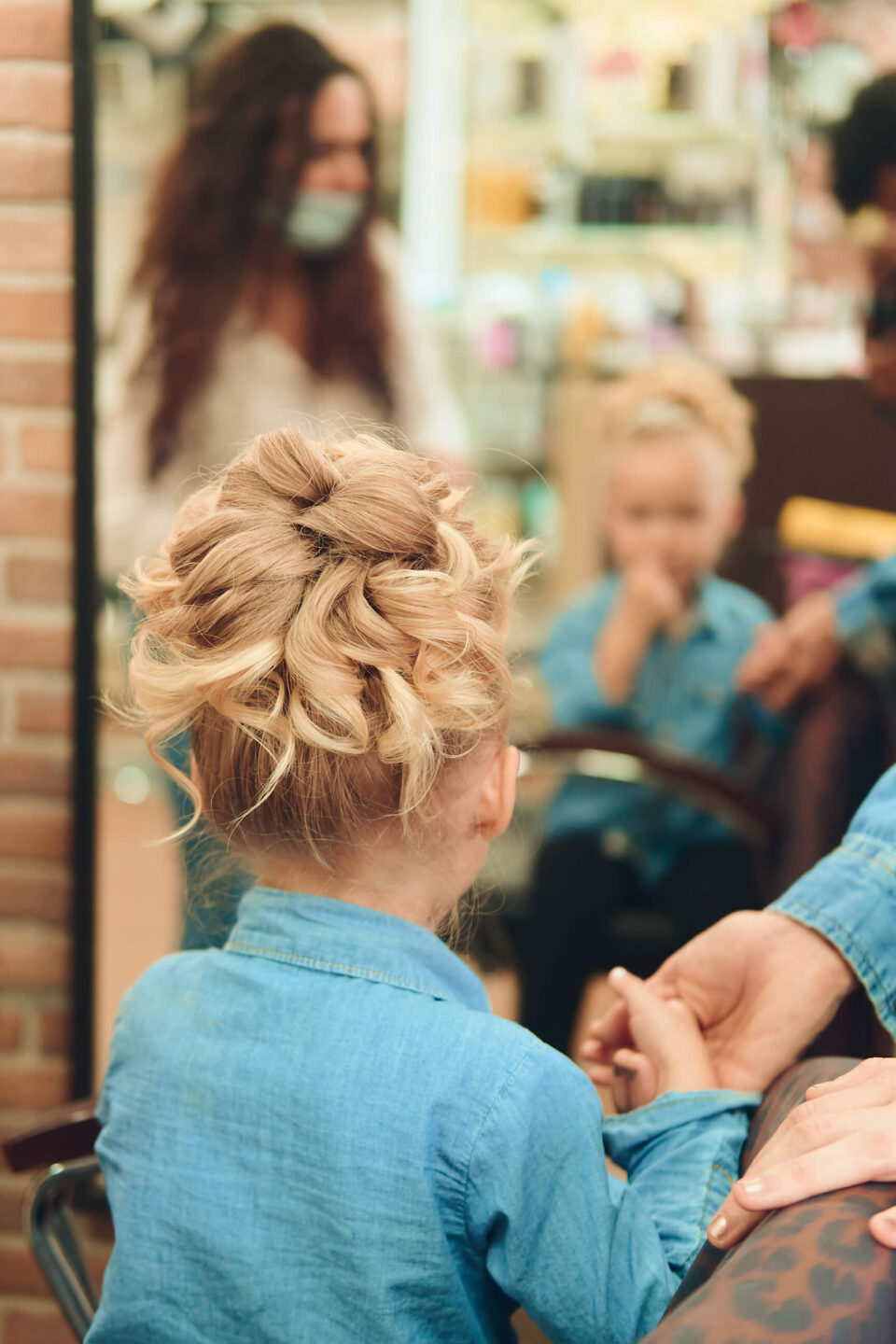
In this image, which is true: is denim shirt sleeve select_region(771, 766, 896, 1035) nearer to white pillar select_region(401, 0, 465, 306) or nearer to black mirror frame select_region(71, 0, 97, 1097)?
black mirror frame select_region(71, 0, 97, 1097)

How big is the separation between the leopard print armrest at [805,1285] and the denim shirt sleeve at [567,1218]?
0.61ft

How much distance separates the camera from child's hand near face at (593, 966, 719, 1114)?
0.91 meters

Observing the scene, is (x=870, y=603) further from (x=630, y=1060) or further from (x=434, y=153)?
(x=630, y=1060)

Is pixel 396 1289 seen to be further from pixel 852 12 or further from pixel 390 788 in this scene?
pixel 852 12

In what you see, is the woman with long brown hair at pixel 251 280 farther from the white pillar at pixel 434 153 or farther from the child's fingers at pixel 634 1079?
the child's fingers at pixel 634 1079

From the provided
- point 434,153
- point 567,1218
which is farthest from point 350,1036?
point 434,153

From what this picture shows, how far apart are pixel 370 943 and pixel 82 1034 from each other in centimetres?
115

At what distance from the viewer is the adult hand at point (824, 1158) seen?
62 centimetres

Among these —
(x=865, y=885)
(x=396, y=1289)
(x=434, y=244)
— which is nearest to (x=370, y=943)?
(x=396, y=1289)

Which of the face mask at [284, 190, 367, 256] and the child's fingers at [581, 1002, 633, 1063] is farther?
the face mask at [284, 190, 367, 256]

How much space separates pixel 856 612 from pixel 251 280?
117 centimetres

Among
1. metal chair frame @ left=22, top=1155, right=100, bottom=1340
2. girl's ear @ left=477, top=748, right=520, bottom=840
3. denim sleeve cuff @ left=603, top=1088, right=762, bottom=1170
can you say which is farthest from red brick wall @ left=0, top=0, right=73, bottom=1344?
denim sleeve cuff @ left=603, top=1088, right=762, bottom=1170

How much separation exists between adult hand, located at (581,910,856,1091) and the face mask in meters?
1.49

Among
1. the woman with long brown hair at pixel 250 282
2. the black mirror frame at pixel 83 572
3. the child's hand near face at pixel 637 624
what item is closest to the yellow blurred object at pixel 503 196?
the woman with long brown hair at pixel 250 282
